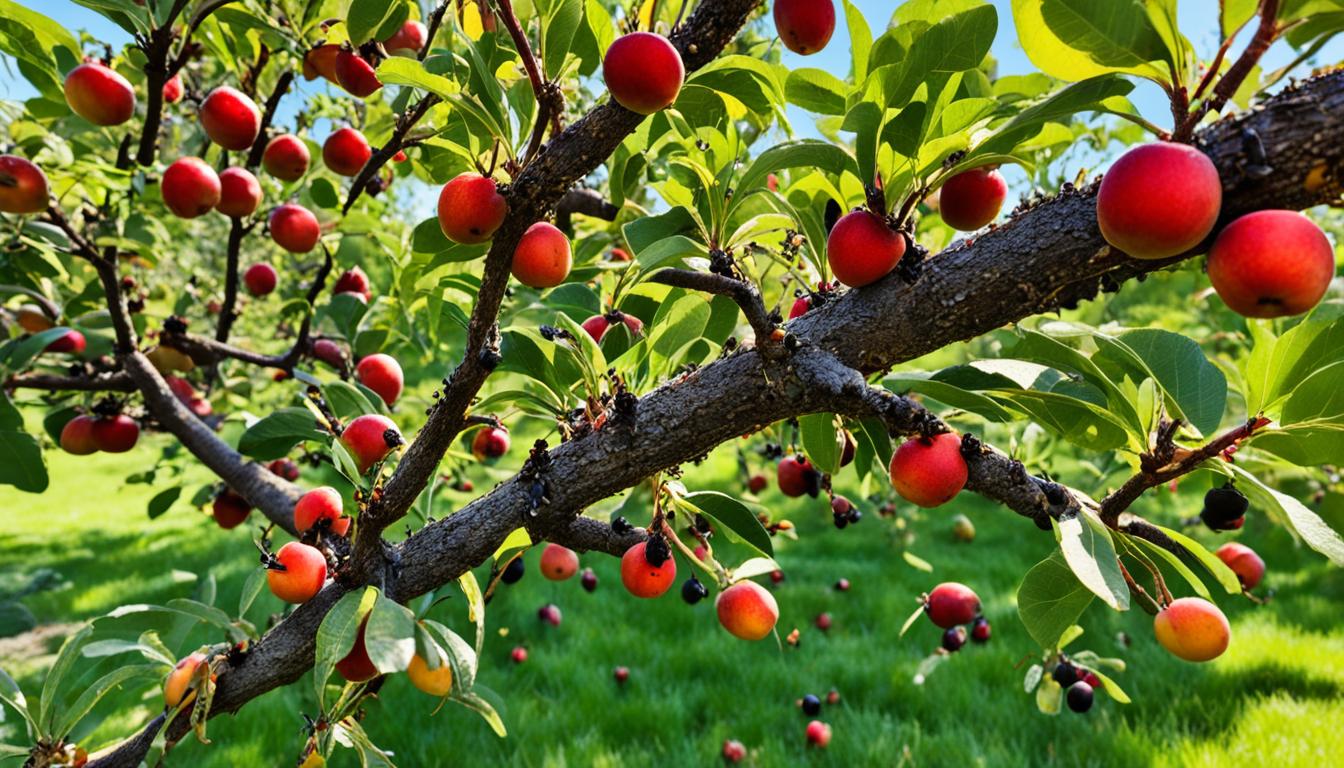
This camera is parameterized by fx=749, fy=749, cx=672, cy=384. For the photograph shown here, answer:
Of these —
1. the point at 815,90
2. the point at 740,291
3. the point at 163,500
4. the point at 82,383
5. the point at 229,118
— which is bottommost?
the point at 740,291

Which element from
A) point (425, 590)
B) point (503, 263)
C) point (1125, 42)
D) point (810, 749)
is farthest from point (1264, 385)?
point (810, 749)

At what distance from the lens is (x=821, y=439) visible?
1496 millimetres

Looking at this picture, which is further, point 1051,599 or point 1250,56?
point 1051,599

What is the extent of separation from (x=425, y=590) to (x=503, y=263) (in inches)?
27.4

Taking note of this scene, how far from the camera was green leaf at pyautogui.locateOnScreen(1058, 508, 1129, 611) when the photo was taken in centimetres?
91

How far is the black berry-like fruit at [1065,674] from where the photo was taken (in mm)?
2105

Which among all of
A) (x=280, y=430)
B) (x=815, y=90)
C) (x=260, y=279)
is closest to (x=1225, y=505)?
(x=815, y=90)

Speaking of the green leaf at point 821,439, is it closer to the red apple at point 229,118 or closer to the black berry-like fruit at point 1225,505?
the black berry-like fruit at point 1225,505

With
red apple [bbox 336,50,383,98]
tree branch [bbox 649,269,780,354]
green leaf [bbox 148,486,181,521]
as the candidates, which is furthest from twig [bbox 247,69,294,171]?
tree branch [bbox 649,269,780,354]

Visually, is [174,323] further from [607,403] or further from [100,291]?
[607,403]

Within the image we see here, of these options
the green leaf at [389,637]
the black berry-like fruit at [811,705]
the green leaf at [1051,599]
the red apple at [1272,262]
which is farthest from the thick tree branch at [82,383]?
the black berry-like fruit at [811,705]

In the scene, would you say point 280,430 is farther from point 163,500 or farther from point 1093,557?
point 163,500

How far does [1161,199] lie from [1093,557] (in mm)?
464

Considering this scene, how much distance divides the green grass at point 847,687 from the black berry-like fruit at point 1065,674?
48cm
